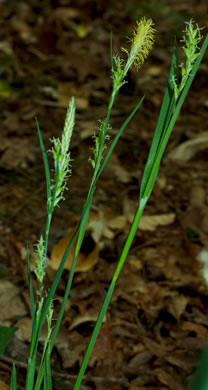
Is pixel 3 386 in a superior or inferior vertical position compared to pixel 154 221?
inferior

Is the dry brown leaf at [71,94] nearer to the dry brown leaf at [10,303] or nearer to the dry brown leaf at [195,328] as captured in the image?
the dry brown leaf at [10,303]

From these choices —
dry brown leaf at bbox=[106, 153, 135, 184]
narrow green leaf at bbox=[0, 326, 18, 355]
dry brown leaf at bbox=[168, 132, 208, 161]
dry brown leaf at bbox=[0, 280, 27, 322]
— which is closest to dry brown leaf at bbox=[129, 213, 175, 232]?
dry brown leaf at bbox=[106, 153, 135, 184]

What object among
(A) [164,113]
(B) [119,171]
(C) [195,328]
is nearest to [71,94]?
(B) [119,171]

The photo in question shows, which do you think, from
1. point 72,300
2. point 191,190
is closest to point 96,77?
point 191,190

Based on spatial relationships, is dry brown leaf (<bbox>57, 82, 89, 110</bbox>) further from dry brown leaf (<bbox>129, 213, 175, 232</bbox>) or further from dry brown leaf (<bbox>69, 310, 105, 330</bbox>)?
dry brown leaf (<bbox>69, 310, 105, 330</bbox>)

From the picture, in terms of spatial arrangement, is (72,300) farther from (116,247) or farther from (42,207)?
(42,207)

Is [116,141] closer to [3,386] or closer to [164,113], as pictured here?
[164,113]

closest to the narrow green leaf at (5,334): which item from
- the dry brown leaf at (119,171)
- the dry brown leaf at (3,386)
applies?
the dry brown leaf at (3,386)

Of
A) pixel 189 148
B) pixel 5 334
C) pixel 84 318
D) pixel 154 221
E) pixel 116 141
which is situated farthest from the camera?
pixel 189 148
